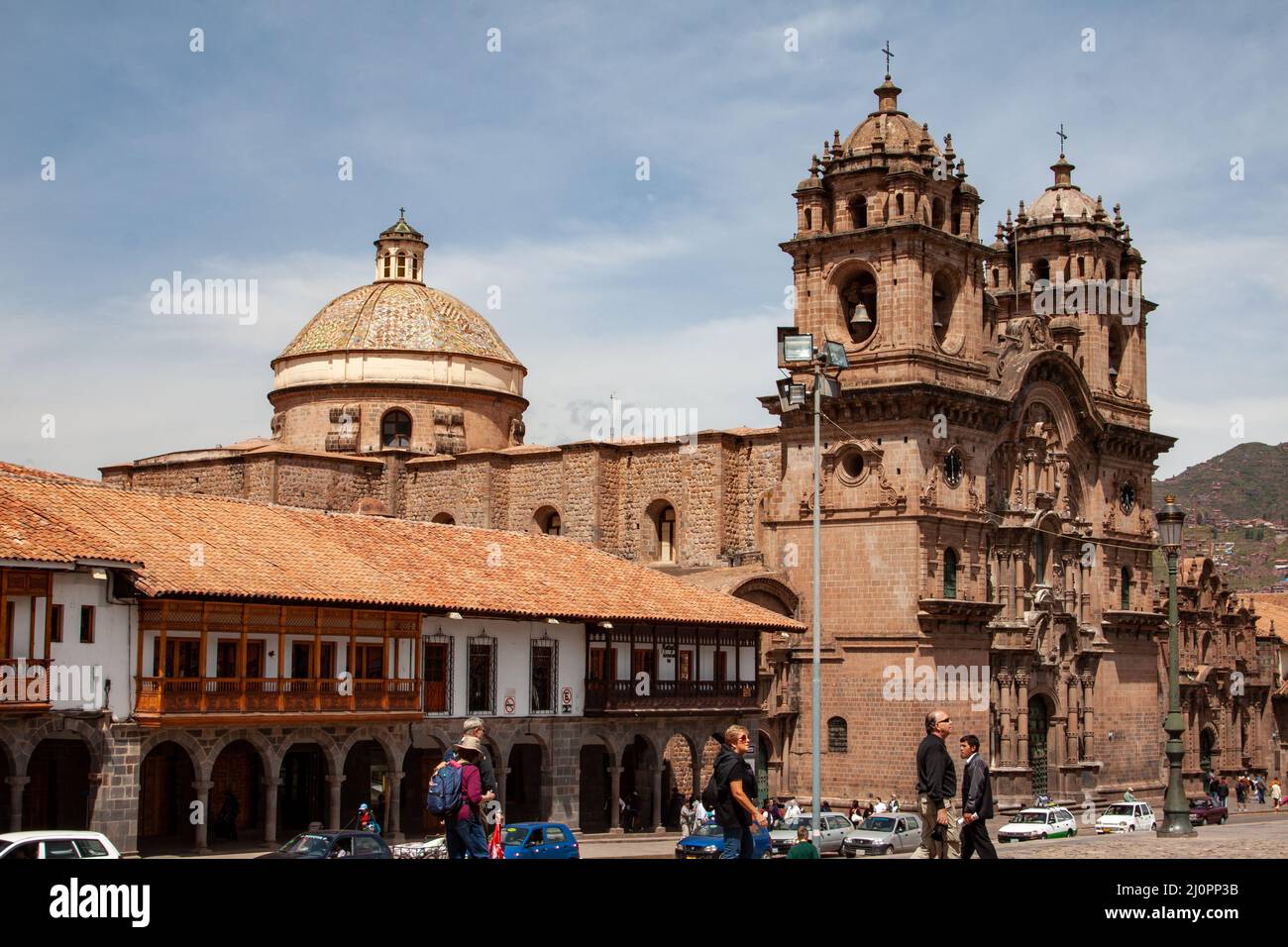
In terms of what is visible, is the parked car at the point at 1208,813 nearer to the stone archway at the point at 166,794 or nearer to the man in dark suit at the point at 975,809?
the stone archway at the point at 166,794

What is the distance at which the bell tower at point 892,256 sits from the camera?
5278 centimetres

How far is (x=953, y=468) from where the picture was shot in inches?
2120

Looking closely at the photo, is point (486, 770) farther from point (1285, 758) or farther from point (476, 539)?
point (1285, 758)

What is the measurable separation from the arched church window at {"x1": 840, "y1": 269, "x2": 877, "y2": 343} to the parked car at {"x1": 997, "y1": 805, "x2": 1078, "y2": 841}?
A: 52.0 feet

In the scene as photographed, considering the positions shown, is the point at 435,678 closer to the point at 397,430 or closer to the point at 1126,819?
the point at 1126,819

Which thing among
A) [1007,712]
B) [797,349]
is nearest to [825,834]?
[797,349]

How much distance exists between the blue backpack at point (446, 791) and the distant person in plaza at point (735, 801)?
235cm

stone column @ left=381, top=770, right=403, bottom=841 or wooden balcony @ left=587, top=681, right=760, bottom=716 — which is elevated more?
wooden balcony @ left=587, top=681, right=760, bottom=716

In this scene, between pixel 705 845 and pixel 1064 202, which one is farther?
pixel 1064 202

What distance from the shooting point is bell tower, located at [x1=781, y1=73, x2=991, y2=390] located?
52.8 m

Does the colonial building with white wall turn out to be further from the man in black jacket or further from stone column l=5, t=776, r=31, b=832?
the man in black jacket

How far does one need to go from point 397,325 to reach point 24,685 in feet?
121

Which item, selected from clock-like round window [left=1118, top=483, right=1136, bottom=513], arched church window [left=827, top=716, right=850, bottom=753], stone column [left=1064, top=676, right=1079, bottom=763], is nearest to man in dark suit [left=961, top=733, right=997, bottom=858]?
arched church window [left=827, top=716, right=850, bottom=753]
